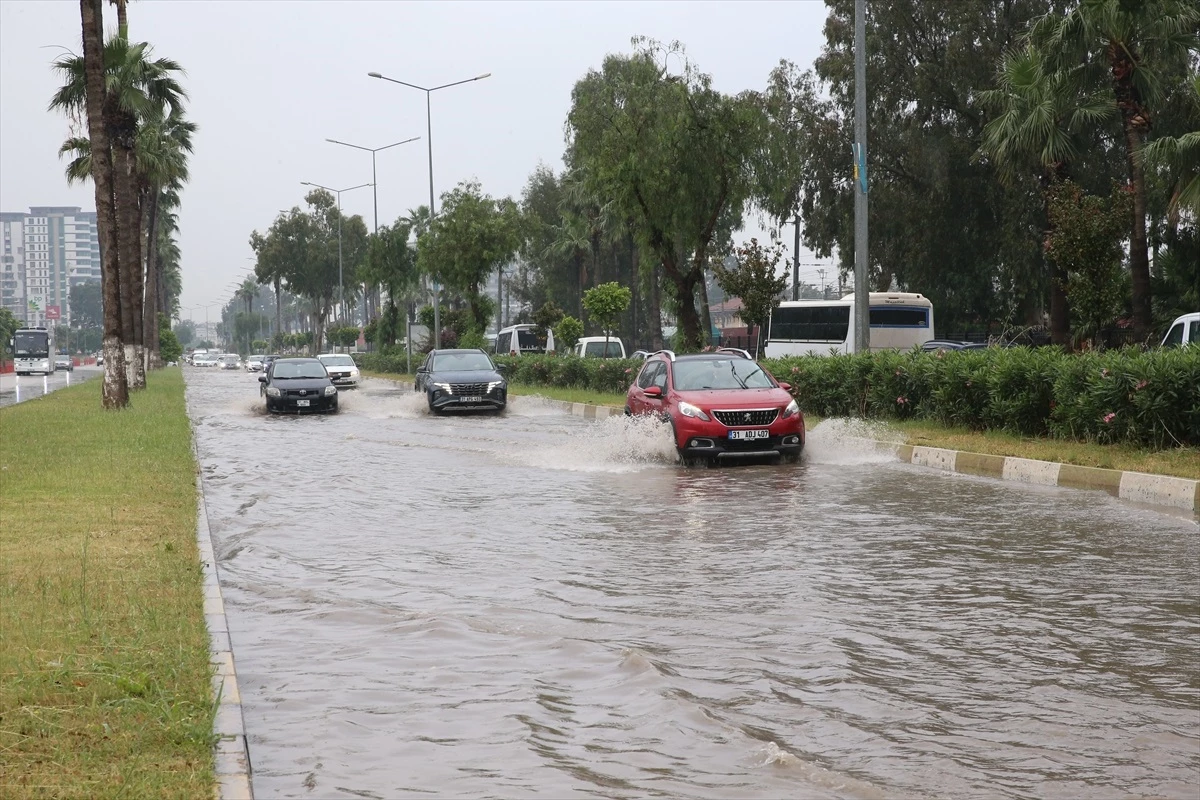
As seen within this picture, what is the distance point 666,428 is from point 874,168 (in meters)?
35.8

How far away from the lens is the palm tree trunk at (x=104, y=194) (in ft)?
89.8

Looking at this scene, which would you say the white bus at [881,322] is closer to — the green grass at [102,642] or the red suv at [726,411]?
the red suv at [726,411]

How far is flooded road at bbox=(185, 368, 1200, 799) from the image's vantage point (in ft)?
16.7

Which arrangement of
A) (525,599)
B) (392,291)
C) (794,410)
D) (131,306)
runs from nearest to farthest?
1. (525,599)
2. (794,410)
3. (131,306)
4. (392,291)

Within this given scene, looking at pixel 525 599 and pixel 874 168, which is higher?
pixel 874 168

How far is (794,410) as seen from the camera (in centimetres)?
1767

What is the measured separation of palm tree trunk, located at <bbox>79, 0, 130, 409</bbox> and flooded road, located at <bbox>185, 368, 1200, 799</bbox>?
49.9ft

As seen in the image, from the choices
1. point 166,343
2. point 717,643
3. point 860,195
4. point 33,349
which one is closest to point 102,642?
point 717,643

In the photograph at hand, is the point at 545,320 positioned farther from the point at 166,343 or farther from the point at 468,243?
the point at 166,343

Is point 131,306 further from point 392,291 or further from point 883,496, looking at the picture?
point 392,291

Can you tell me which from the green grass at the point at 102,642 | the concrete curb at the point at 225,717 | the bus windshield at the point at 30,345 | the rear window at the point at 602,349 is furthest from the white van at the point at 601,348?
the bus windshield at the point at 30,345

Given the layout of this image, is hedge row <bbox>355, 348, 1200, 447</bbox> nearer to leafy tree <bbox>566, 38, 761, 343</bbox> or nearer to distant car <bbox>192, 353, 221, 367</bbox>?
leafy tree <bbox>566, 38, 761, 343</bbox>

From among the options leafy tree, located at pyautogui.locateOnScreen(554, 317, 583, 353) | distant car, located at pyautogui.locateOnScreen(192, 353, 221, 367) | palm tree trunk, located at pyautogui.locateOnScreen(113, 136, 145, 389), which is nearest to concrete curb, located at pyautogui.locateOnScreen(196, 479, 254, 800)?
palm tree trunk, located at pyautogui.locateOnScreen(113, 136, 145, 389)

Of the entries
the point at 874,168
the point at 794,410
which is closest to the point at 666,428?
the point at 794,410
